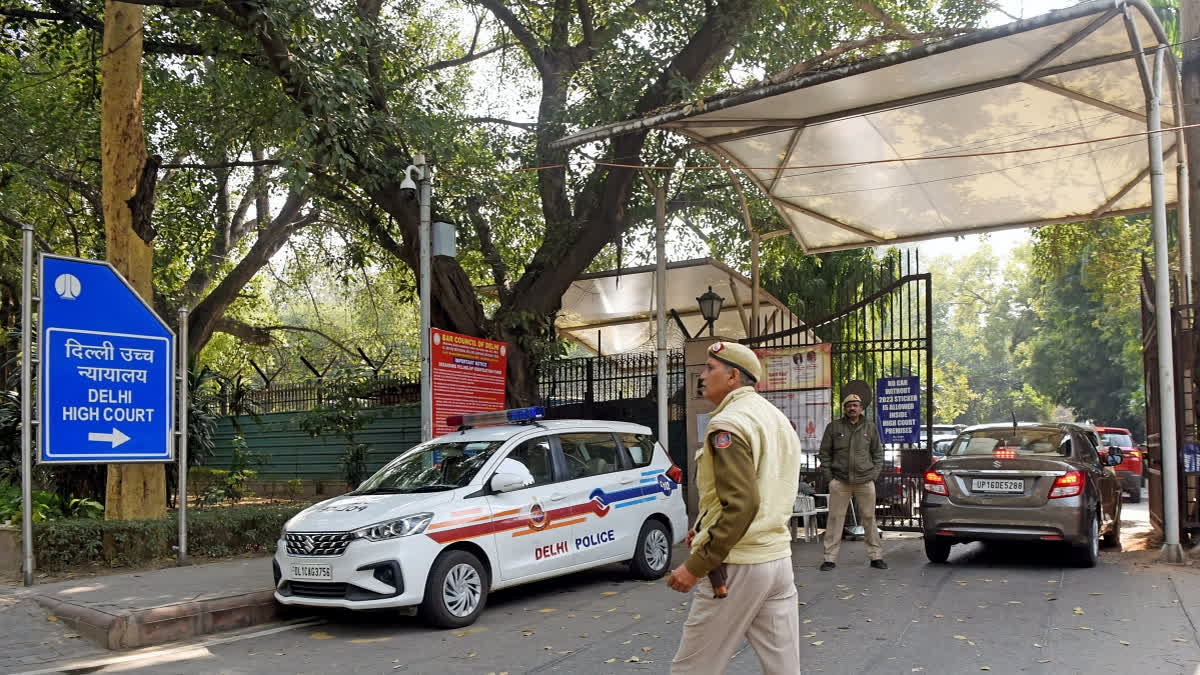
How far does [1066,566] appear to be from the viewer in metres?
10.1

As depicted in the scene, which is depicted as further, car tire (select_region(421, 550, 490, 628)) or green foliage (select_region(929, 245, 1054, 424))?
green foliage (select_region(929, 245, 1054, 424))

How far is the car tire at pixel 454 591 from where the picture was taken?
744cm

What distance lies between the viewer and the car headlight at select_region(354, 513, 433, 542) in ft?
24.3

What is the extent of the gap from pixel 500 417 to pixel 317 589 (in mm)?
2535

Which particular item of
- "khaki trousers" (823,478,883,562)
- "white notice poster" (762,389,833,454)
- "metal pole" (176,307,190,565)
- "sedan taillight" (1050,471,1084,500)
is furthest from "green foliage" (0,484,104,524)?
"sedan taillight" (1050,471,1084,500)

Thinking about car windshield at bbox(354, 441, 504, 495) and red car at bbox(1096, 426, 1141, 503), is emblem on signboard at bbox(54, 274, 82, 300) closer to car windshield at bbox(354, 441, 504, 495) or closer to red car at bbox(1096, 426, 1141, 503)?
car windshield at bbox(354, 441, 504, 495)

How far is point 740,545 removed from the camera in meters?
3.79

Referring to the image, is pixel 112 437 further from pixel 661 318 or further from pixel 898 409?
pixel 898 409

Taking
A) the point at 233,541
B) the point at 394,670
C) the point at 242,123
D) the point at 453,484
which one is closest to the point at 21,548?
the point at 233,541

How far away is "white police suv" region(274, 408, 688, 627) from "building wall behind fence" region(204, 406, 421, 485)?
621cm

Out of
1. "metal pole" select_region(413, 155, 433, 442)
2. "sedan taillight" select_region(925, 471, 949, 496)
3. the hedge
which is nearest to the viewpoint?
the hedge

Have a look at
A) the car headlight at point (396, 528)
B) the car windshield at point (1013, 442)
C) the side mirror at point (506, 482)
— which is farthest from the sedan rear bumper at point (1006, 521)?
the car headlight at point (396, 528)

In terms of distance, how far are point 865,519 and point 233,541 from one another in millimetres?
6999

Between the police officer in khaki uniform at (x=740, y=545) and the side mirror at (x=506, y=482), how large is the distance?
438 centimetres
